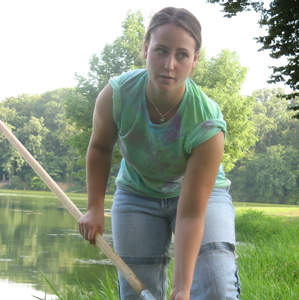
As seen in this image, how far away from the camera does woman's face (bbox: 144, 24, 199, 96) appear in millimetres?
2094

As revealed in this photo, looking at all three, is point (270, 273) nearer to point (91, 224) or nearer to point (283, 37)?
point (91, 224)

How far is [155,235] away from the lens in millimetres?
2510

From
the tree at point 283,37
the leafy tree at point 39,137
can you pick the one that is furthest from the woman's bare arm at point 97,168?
the leafy tree at point 39,137

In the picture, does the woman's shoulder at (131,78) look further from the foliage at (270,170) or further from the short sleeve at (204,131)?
the foliage at (270,170)

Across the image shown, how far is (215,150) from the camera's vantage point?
2150 millimetres

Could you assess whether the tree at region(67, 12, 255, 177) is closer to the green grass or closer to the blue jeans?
the green grass

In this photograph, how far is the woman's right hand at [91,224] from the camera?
8.07 ft

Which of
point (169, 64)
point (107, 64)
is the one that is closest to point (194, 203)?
point (169, 64)

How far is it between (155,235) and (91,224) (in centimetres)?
28

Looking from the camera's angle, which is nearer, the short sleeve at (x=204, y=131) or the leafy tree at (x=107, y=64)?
the short sleeve at (x=204, y=131)

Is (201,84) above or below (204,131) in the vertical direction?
above

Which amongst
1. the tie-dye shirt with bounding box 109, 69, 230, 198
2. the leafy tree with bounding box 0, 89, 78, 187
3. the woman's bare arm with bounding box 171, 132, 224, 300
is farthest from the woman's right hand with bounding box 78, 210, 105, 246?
the leafy tree with bounding box 0, 89, 78, 187

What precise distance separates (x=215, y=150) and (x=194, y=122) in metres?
0.14

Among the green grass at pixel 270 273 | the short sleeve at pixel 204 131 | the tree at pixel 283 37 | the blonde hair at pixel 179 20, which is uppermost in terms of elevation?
the tree at pixel 283 37
